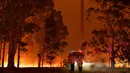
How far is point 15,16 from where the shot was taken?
31.4 meters

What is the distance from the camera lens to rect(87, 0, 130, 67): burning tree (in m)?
34.9

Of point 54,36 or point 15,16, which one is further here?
point 54,36

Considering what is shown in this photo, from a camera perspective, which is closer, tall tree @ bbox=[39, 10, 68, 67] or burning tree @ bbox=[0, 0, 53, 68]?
burning tree @ bbox=[0, 0, 53, 68]

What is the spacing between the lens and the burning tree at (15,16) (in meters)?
30.7

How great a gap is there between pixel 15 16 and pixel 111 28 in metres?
10.7

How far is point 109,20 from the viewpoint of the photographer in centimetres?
3638

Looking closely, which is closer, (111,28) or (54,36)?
(111,28)

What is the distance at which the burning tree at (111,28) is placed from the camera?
1373 inches

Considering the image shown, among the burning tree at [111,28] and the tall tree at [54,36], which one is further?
the tall tree at [54,36]

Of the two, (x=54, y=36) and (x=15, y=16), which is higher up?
(x=15, y=16)

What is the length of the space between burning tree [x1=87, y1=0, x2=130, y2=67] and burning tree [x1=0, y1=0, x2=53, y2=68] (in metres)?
6.56

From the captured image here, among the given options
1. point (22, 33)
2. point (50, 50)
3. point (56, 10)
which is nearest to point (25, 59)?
point (50, 50)

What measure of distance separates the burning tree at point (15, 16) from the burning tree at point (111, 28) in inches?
258

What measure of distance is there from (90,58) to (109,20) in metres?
4.58
